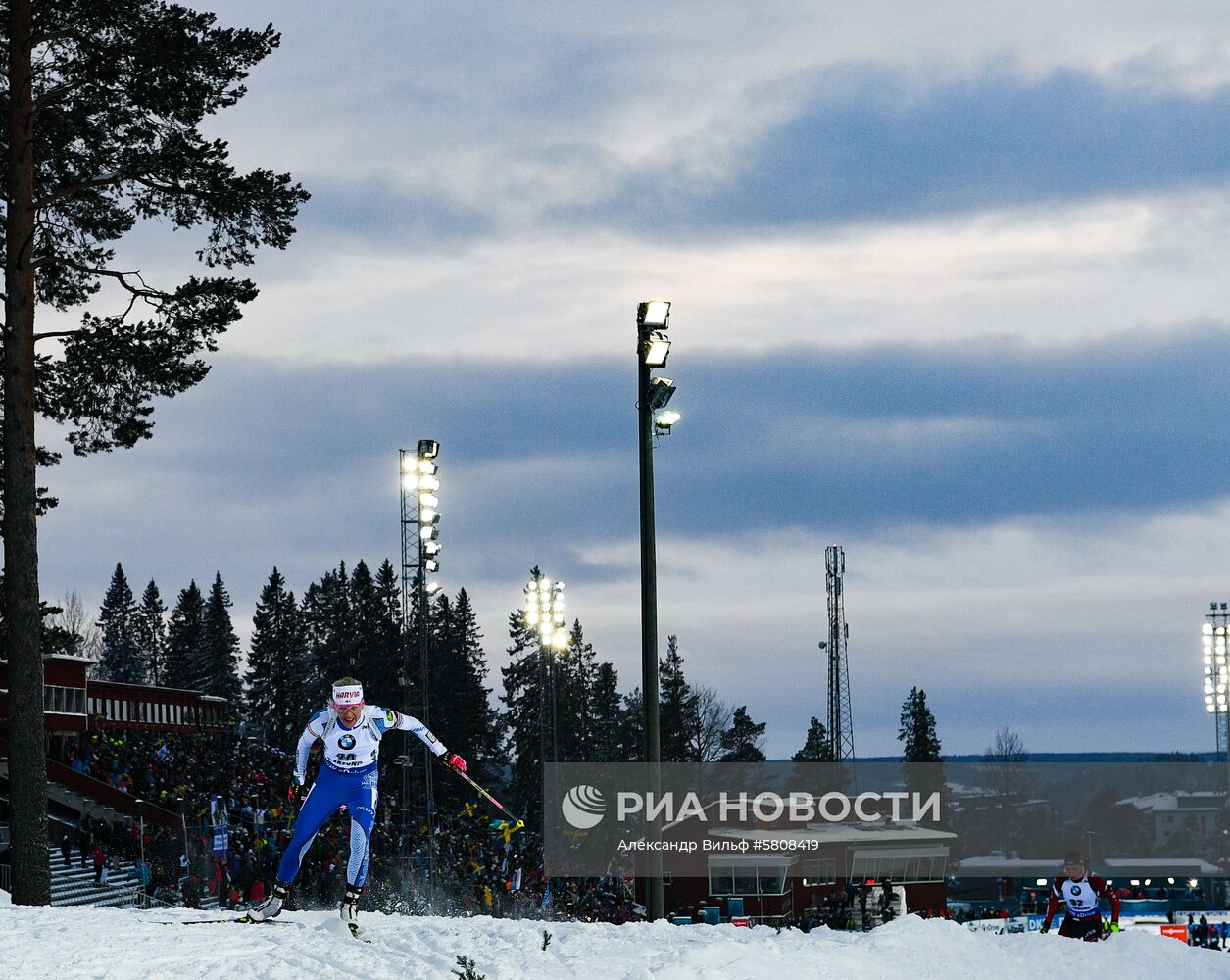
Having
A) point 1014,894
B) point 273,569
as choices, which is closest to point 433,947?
point 1014,894

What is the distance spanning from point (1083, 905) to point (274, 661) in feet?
312

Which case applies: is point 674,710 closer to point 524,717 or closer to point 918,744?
point 524,717

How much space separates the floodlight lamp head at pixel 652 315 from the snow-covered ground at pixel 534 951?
19.8 feet

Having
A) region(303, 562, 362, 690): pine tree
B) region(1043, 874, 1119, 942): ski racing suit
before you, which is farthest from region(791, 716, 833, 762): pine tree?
region(1043, 874, 1119, 942): ski racing suit

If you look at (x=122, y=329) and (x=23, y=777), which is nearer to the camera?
(x=23, y=777)

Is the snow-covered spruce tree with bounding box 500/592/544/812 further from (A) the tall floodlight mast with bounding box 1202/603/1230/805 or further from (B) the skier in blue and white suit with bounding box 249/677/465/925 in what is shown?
(B) the skier in blue and white suit with bounding box 249/677/465/925

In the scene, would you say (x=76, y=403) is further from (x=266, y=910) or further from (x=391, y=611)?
(x=391, y=611)

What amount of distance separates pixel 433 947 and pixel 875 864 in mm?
52708

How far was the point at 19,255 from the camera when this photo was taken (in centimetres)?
1755

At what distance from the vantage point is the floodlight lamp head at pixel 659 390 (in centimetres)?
1552

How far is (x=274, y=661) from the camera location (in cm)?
10631

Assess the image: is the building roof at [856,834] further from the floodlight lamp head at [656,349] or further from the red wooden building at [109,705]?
the floodlight lamp head at [656,349]

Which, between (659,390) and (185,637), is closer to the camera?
(659,390)

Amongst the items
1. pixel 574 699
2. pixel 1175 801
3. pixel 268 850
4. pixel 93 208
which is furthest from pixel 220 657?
pixel 1175 801
